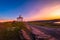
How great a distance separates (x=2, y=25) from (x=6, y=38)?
1.34m

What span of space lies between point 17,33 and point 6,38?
24.1 inches

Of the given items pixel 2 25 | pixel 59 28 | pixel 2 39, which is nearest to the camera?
pixel 2 39

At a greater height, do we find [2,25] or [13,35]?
[2,25]

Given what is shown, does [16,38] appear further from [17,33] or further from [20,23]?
[20,23]

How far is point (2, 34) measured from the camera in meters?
5.89

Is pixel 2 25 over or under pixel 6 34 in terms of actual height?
over

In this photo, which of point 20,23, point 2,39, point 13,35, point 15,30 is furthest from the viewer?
point 20,23

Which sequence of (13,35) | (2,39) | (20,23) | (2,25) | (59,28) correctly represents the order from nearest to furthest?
(2,39) → (13,35) → (2,25) → (20,23) → (59,28)

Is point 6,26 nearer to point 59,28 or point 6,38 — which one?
point 6,38

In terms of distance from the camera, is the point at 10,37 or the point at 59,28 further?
the point at 59,28

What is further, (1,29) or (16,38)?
(1,29)

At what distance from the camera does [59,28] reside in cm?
943

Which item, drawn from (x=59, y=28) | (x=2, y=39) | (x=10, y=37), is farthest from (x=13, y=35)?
(x=59, y=28)

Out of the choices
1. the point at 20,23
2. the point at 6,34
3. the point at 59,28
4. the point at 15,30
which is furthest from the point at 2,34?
the point at 59,28
